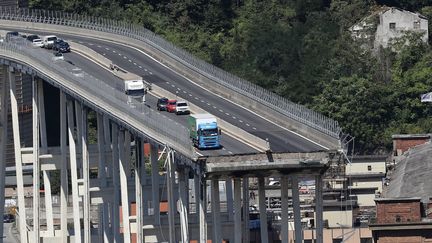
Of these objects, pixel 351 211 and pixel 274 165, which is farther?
pixel 351 211

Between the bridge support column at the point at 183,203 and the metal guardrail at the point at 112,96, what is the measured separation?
3819mm

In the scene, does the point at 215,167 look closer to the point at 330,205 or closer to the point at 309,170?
the point at 309,170

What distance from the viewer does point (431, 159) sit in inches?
6575

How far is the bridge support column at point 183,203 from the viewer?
560ft

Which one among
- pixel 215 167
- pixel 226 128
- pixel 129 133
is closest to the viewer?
pixel 215 167

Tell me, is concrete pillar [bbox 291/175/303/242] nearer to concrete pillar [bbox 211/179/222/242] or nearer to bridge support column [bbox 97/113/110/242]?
concrete pillar [bbox 211/179/222/242]

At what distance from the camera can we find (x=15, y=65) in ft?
636

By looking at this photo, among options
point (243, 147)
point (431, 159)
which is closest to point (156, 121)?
point (243, 147)

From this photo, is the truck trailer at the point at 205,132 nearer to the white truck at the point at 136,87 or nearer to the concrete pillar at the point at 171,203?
the concrete pillar at the point at 171,203

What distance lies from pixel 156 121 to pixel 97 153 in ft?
83.4

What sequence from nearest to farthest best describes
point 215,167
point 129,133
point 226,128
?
point 215,167, point 226,128, point 129,133

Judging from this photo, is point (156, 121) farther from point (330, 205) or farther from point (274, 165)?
point (330, 205)

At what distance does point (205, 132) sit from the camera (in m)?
168

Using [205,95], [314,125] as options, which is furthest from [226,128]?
[205,95]
